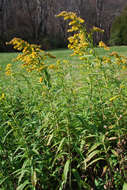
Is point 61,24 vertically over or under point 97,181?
over

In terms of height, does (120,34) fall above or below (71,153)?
above

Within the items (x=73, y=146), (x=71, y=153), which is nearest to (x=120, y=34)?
(x=73, y=146)

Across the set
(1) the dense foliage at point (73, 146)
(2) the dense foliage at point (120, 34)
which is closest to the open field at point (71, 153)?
(1) the dense foliage at point (73, 146)

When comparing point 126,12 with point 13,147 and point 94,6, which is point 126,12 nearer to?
point 94,6

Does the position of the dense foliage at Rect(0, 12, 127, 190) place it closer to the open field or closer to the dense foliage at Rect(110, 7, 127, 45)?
the open field

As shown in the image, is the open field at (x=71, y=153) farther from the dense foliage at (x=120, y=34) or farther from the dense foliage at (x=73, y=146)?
the dense foliage at (x=120, y=34)

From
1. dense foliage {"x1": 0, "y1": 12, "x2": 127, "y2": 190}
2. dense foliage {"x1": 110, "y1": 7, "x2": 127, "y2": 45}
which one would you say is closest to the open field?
dense foliage {"x1": 0, "y1": 12, "x2": 127, "y2": 190}

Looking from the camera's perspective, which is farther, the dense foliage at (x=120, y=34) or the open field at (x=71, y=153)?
the dense foliage at (x=120, y=34)

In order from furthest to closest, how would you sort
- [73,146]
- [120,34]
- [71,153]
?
[120,34] < [73,146] < [71,153]

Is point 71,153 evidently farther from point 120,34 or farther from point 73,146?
point 120,34

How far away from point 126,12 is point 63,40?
10945 mm

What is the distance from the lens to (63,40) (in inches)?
1239

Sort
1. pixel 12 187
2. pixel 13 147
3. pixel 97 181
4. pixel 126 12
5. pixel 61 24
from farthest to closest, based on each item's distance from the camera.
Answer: pixel 61 24
pixel 126 12
pixel 13 147
pixel 97 181
pixel 12 187

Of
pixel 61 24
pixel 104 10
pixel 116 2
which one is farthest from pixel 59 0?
pixel 116 2
